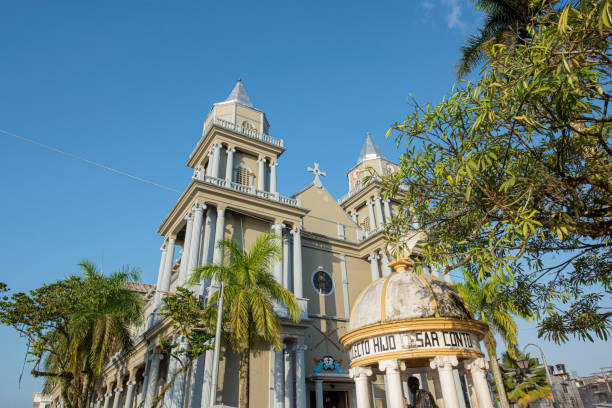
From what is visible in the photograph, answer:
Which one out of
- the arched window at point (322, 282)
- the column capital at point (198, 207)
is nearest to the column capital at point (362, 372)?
the column capital at point (198, 207)

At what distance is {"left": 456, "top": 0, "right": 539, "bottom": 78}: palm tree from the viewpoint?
14651 millimetres

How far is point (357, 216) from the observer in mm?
34625

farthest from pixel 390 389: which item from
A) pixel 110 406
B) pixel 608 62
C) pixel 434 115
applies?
pixel 110 406

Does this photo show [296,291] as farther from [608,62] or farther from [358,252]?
[608,62]

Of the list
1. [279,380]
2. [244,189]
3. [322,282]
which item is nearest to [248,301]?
[279,380]

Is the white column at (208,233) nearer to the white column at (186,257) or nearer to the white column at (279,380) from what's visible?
the white column at (186,257)

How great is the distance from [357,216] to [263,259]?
1965 cm

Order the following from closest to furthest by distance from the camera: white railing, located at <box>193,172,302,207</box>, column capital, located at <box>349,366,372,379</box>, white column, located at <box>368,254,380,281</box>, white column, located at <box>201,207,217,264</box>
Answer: column capital, located at <box>349,366,372,379</box> → white column, located at <box>201,207,217,264</box> → white railing, located at <box>193,172,302,207</box> → white column, located at <box>368,254,380,281</box>

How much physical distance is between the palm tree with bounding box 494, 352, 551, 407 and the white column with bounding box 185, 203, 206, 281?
19.7 meters

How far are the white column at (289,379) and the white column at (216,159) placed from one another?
11258 millimetres

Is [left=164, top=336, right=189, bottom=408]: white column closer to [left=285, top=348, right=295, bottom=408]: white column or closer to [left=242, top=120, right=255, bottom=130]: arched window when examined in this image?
[left=285, top=348, right=295, bottom=408]: white column

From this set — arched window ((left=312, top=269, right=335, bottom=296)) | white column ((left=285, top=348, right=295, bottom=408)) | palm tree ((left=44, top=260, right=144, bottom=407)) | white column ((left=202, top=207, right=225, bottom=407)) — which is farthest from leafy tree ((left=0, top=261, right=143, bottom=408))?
arched window ((left=312, top=269, right=335, bottom=296))

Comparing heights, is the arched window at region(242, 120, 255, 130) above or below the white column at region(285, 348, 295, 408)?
above

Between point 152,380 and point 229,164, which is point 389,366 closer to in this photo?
point 152,380
